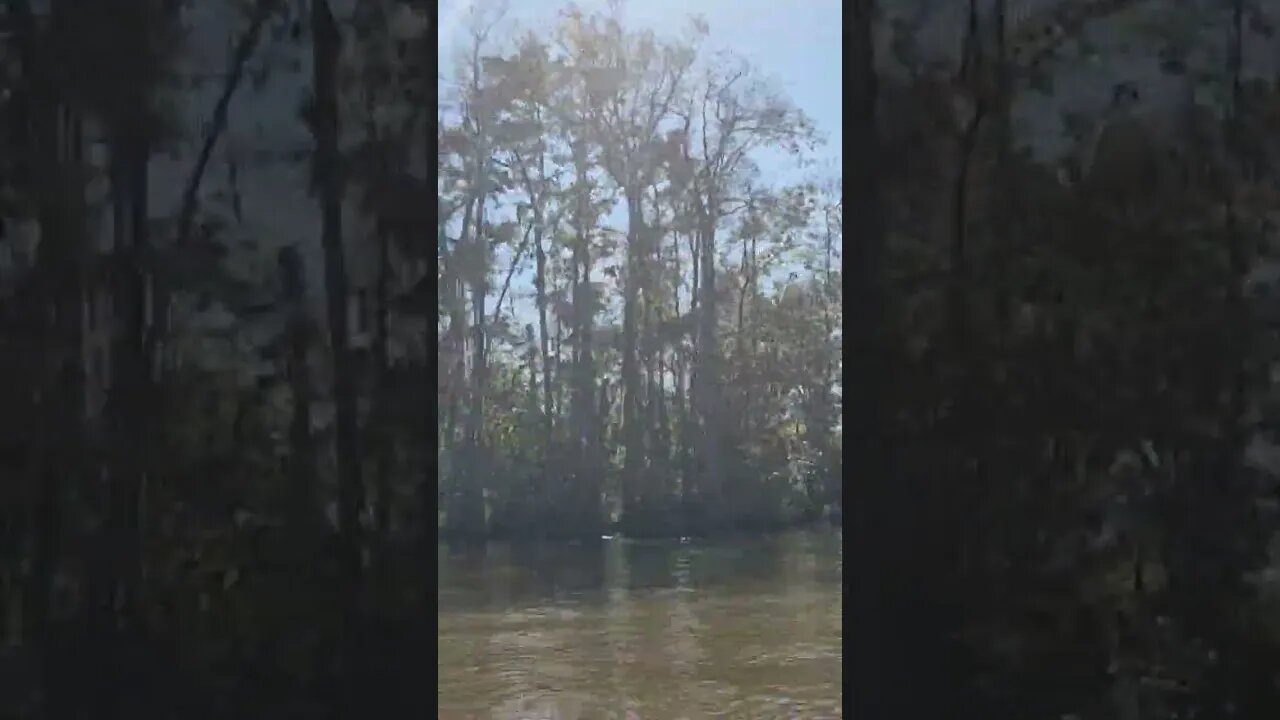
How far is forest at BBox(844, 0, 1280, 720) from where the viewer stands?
1040 millimetres

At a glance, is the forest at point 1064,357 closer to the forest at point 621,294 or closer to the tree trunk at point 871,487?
the tree trunk at point 871,487

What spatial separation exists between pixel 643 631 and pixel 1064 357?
1090 millimetres

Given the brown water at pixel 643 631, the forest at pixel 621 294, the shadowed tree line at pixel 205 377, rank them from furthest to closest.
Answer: the forest at pixel 621 294 < the brown water at pixel 643 631 < the shadowed tree line at pixel 205 377

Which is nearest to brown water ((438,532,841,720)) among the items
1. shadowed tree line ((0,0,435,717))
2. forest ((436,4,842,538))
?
forest ((436,4,842,538))

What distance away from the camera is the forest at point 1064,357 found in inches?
40.9

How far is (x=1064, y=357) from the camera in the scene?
1.05 m

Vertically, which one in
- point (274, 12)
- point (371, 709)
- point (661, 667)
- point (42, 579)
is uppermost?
point (274, 12)

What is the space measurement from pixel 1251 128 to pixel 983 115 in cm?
25

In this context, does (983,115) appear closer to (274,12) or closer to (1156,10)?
(1156,10)

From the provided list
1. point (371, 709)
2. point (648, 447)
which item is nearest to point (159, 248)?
point (371, 709)

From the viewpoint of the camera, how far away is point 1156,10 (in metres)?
1.05

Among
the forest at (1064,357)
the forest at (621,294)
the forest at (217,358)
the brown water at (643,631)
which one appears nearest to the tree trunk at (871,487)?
the forest at (1064,357)

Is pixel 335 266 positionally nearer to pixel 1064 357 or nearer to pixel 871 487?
pixel 871 487

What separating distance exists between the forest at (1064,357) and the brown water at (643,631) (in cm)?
67
